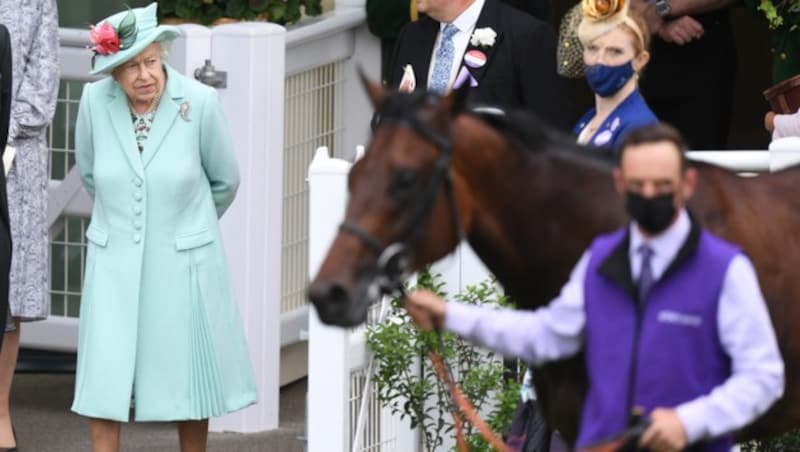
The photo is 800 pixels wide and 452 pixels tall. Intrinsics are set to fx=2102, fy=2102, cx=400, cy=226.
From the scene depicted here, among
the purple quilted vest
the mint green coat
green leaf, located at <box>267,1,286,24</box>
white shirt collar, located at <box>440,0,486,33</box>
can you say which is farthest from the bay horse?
green leaf, located at <box>267,1,286,24</box>

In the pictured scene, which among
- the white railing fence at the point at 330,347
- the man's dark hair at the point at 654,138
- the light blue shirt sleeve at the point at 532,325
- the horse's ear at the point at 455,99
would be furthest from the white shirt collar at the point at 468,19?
the man's dark hair at the point at 654,138

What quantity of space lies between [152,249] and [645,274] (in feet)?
10.8

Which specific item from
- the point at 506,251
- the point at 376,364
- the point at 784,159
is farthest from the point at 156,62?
the point at 506,251

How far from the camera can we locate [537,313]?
4.86m

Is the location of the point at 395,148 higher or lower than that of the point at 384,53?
higher

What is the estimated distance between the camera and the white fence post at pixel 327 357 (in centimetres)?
716

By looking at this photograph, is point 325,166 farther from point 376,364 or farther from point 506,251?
point 506,251

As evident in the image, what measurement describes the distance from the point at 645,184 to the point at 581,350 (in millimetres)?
598

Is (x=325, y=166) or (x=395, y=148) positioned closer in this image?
(x=395, y=148)

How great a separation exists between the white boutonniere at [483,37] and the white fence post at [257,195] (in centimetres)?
151

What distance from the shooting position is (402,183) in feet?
15.5

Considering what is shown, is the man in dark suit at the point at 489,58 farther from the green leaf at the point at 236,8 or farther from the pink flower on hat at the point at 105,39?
the green leaf at the point at 236,8

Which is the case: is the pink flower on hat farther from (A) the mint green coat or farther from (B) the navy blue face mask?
(B) the navy blue face mask

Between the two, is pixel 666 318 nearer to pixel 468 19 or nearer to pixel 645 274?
pixel 645 274
